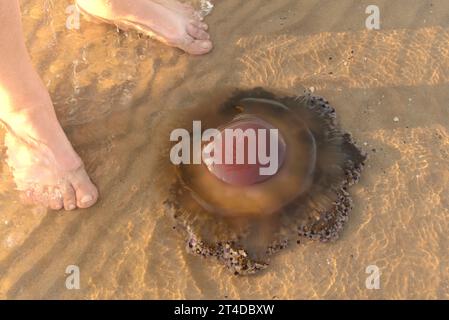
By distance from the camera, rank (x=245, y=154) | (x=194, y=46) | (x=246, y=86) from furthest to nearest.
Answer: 1. (x=194, y=46)
2. (x=246, y=86)
3. (x=245, y=154)

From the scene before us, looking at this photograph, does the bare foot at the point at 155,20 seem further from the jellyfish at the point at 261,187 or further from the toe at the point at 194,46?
the jellyfish at the point at 261,187

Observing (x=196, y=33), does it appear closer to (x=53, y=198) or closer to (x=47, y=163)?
(x=47, y=163)

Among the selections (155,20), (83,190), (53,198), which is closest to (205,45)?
(155,20)

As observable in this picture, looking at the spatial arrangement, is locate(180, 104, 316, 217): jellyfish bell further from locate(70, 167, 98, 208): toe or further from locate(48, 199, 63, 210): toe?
locate(48, 199, 63, 210): toe

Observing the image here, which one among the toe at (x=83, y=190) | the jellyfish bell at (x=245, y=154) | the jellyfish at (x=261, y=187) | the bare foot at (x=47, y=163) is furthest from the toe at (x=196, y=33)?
the toe at (x=83, y=190)

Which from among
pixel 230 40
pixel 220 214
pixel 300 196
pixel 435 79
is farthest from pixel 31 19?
pixel 435 79
